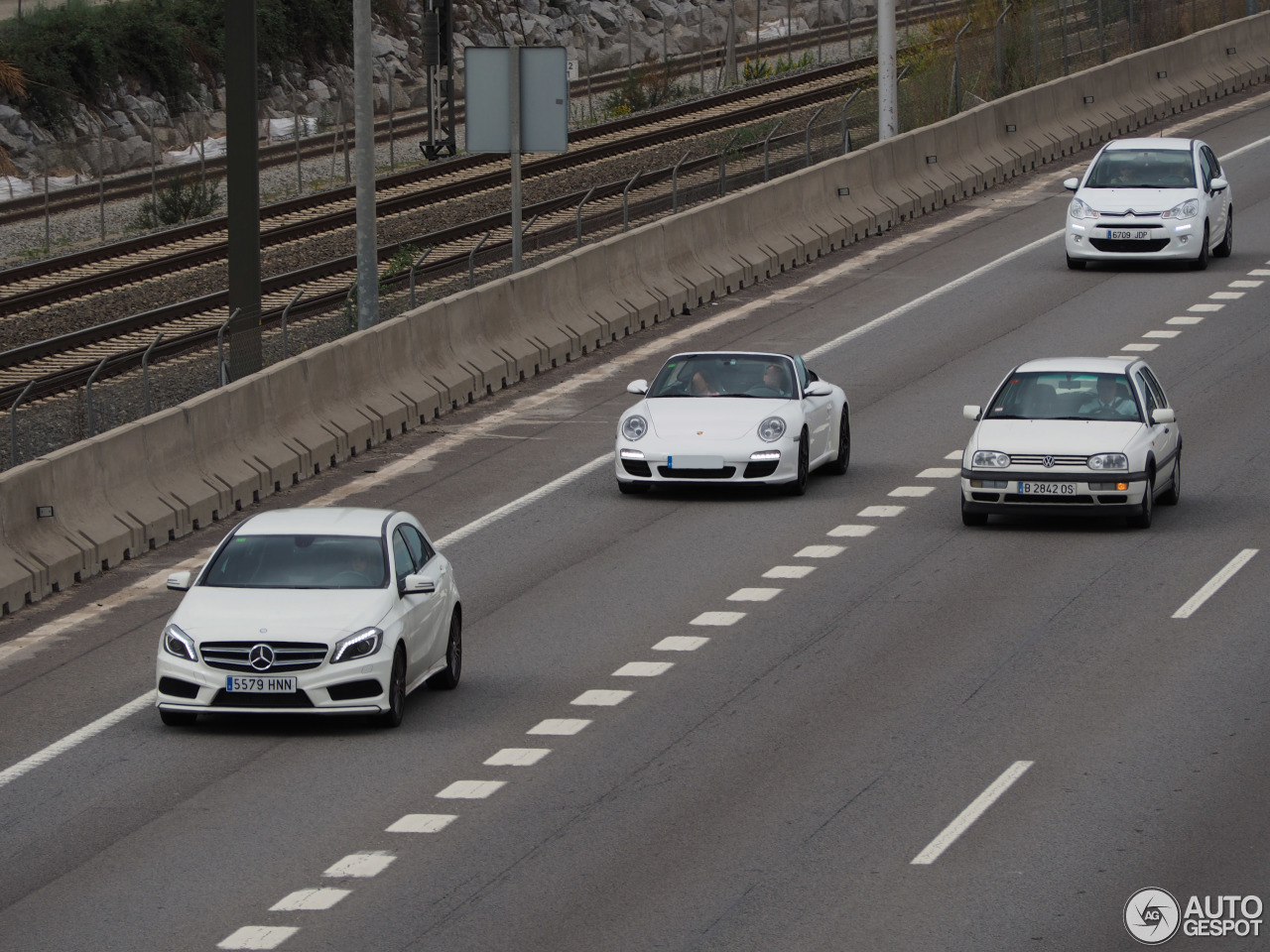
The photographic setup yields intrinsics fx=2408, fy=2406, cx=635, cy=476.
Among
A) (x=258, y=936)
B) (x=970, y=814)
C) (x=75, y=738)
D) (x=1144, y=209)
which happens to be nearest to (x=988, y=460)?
(x=970, y=814)

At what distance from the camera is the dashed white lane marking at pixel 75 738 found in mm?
14525

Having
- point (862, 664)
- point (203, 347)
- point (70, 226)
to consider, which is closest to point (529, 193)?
point (70, 226)

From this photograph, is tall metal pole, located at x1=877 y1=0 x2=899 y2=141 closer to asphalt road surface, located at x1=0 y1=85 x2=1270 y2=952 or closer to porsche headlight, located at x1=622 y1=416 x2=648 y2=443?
asphalt road surface, located at x1=0 y1=85 x2=1270 y2=952

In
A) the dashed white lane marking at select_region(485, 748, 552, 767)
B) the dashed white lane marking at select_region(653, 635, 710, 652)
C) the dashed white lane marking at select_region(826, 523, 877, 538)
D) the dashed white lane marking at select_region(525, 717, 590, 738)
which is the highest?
the dashed white lane marking at select_region(485, 748, 552, 767)

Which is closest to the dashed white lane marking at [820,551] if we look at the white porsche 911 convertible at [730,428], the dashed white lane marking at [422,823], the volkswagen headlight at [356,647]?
the white porsche 911 convertible at [730,428]

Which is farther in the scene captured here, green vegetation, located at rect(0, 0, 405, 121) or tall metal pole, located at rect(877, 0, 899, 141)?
green vegetation, located at rect(0, 0, 405, 121)

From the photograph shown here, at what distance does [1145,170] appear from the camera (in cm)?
3512

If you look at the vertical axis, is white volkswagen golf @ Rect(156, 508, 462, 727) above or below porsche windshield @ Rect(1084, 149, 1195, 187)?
below

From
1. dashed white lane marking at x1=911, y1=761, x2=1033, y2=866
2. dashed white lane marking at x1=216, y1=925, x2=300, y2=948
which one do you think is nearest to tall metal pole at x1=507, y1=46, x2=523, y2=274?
dashed white lane marking at x1=911, y1=761, x2=1033, y2=866

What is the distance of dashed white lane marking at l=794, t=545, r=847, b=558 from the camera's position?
20453 millimetres

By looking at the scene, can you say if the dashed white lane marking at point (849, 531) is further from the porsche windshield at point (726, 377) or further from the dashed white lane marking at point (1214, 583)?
the dashed white lane marking at point (1214, 583)

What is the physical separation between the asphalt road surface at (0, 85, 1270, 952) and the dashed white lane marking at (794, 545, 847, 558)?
96 millimetres

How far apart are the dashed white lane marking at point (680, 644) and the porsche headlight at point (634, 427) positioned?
5.42 meters

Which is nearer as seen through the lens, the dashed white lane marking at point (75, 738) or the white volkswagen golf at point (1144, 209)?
the dashed white lane marking at point (75, 738)
